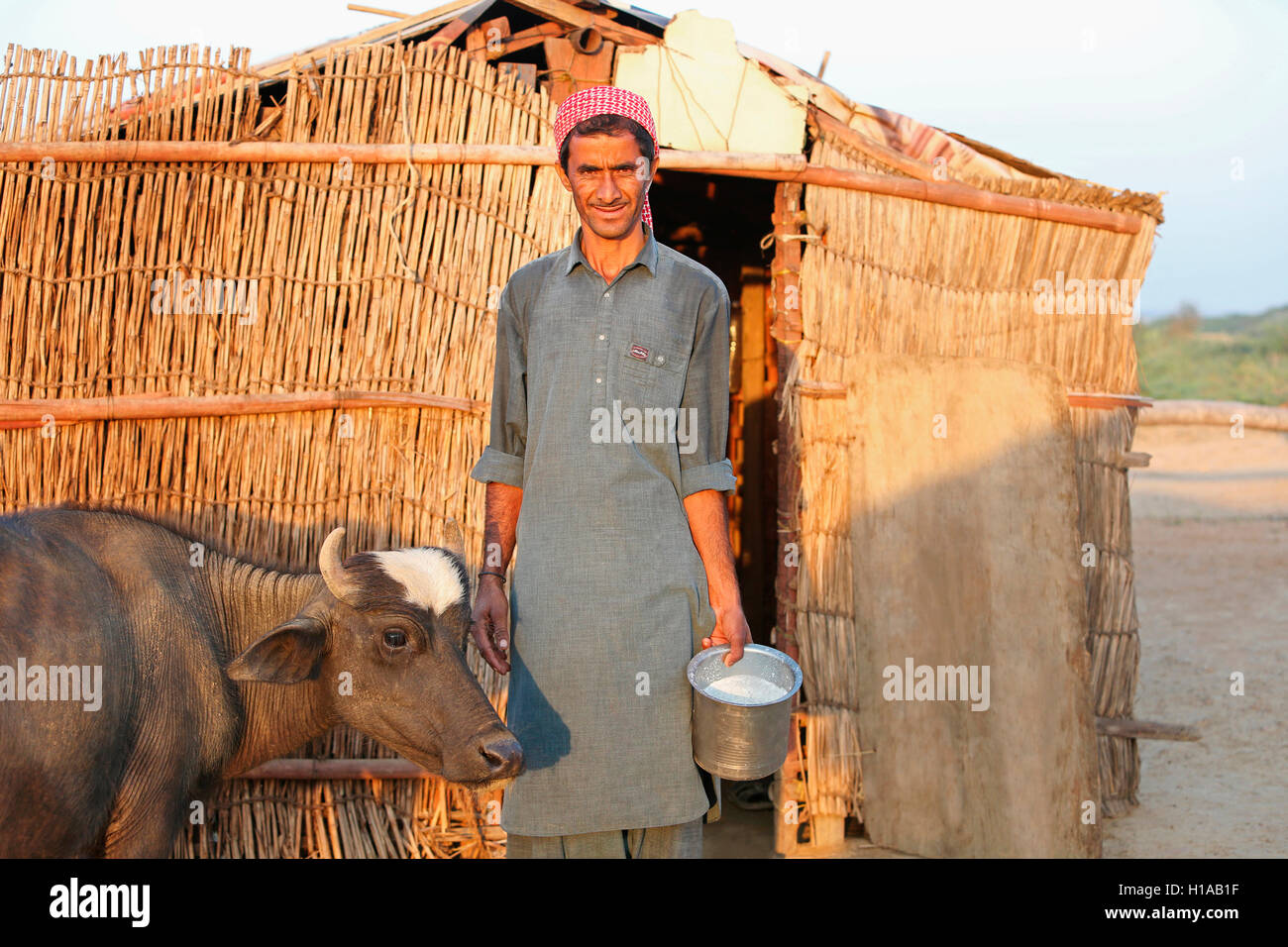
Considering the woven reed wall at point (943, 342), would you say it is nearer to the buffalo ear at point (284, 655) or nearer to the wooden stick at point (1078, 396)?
the wooden stick at point (1078, 396)

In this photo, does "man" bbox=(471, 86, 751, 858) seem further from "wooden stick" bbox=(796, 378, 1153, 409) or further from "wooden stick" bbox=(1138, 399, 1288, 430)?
"wooden stick" bbox=(1138, 399, 1288, 430)

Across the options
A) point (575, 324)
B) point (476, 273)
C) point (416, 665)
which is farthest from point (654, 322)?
point (476, 273)

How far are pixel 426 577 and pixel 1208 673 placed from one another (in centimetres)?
715

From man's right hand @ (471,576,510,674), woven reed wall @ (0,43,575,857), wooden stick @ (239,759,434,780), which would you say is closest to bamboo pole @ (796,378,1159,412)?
woven reed wall @ (0,43,575,857)

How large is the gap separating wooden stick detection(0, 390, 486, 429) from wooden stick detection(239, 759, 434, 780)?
5.33 feet

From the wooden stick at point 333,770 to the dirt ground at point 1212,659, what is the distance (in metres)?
3.51

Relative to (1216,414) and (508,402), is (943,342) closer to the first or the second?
(508,402)

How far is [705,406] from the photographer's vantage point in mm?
2895

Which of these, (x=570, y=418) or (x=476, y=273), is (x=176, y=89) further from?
(x=570, y=418)

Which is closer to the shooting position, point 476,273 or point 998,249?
point 476,273

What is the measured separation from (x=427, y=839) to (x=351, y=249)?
2803 mm

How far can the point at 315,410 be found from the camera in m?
5.09
